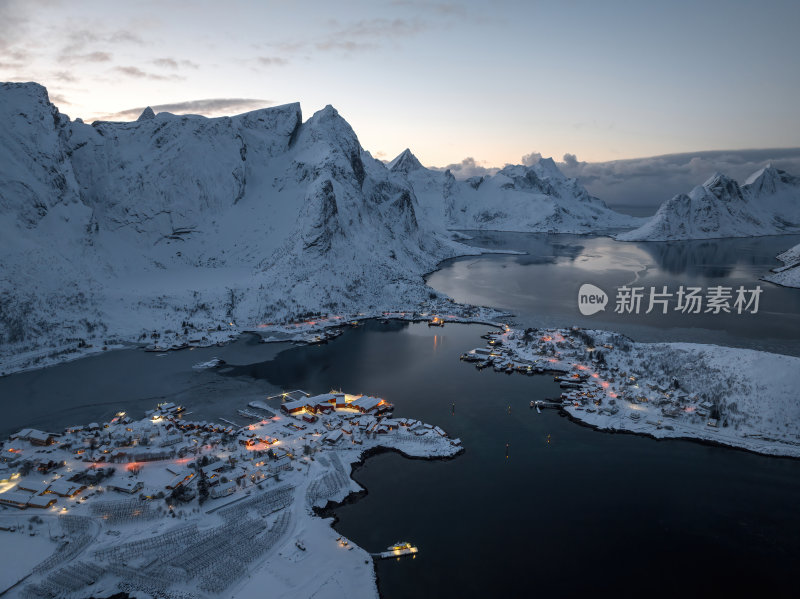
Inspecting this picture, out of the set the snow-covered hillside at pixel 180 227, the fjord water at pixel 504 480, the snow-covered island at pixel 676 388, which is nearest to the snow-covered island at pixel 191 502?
the fjord water at pixel 504 480

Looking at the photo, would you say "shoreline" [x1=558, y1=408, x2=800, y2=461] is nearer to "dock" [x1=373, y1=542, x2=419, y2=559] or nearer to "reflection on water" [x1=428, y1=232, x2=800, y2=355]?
"dock" [x1=373, y1=542, x2=419, y2=559]

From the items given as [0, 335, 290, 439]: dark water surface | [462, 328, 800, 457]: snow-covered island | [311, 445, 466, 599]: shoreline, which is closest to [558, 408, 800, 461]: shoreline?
[462, 328, 800, 457]: snow-covered island

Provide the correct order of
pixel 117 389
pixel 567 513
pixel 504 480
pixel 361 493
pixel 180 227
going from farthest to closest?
pixel 180 227 → pixel 117 389 → pixel 504 480 → pixel 361 493 → pixel 567 513

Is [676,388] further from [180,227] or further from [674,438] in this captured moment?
[180,227]

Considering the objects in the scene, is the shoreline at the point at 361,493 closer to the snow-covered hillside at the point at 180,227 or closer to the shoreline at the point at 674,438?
the shoreline at the point at 674,438

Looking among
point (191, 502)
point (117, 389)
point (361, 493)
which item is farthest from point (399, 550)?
point (117, 389)
